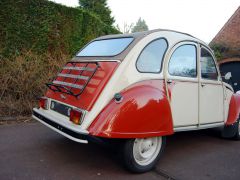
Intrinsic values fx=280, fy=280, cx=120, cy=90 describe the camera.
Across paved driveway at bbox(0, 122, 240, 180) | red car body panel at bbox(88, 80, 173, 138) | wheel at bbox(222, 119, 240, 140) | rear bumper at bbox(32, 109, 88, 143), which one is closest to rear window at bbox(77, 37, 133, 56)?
red car body panel at bbox(88, 80, 173, 138)

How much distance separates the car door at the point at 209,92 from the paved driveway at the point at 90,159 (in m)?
0.62

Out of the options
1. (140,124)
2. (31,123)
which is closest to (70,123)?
(140,124)

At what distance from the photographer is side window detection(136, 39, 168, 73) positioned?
12.9ft

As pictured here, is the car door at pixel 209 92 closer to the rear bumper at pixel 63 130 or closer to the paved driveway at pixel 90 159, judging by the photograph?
the paved driveway at pixel 90 159

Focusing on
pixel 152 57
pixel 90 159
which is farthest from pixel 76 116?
pixel 152 57

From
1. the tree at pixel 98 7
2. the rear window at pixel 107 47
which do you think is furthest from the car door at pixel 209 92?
the tree at pixel 98 7

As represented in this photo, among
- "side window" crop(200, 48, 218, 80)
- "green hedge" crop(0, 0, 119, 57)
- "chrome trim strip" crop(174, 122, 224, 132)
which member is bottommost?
"chrome trim strip" crop(174, 122, 224, 132)

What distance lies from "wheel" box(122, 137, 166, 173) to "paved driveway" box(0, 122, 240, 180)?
0.12 metres

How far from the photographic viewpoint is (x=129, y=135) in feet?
11.4

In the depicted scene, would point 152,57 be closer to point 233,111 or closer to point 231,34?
point 233,111

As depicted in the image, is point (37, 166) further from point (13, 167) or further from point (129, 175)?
point (129, 175)

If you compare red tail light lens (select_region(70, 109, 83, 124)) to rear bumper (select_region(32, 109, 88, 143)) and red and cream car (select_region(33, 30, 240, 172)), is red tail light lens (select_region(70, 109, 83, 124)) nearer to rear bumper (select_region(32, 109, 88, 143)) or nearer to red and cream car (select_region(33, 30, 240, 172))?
red and cream car (select_region(33, 30, 240, 172))

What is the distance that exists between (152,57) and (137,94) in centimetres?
73

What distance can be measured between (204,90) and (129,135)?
1873 millimetres
